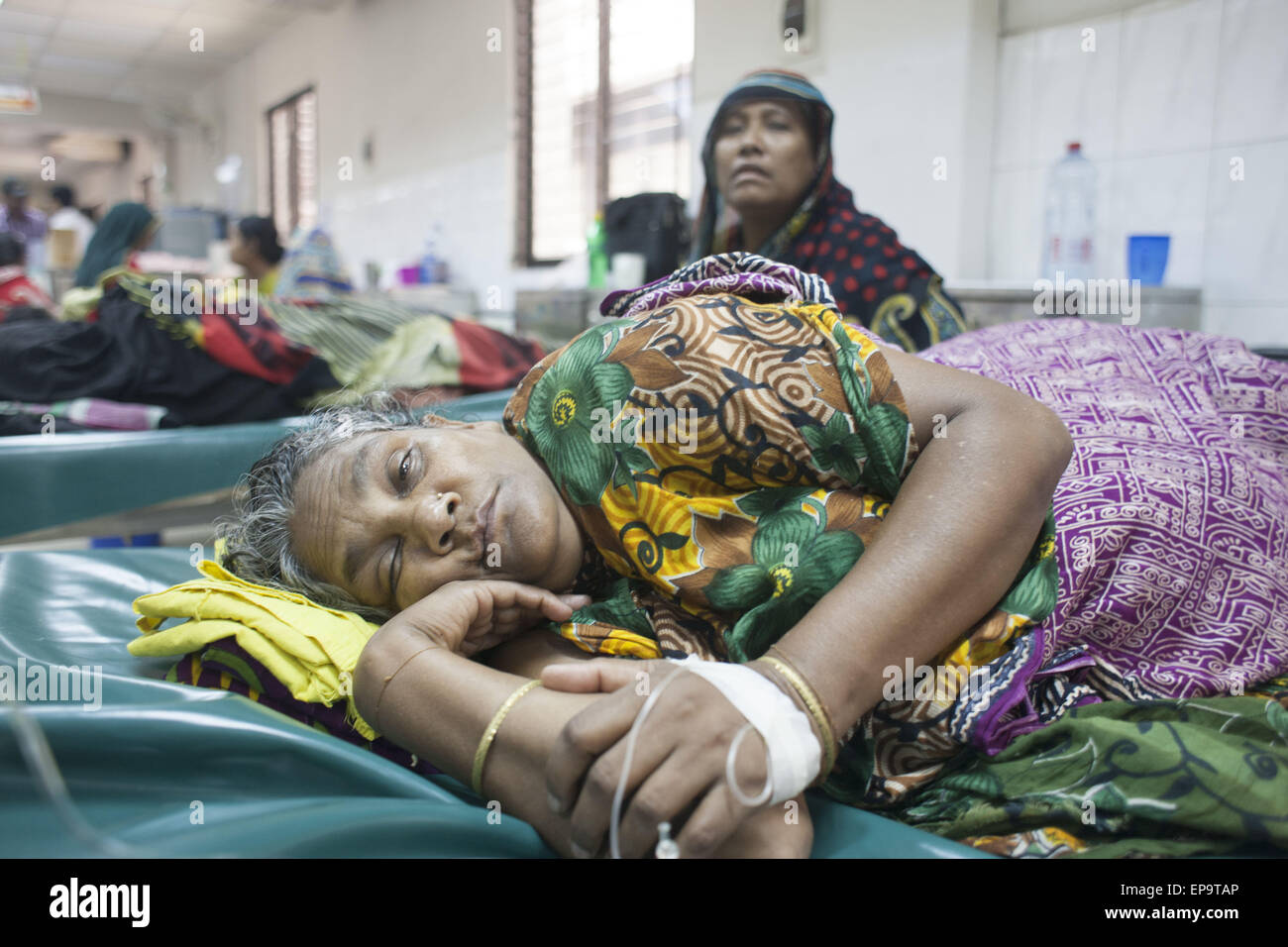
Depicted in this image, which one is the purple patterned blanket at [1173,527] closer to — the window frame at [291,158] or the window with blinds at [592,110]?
the window with blinds at [592,110]

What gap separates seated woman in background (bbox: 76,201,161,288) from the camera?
172 inches

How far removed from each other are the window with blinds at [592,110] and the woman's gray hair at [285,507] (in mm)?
3478

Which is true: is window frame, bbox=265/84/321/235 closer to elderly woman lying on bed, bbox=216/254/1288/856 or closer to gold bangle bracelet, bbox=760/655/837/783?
elderly woman lying on bed, bbox=216/254/1288/856

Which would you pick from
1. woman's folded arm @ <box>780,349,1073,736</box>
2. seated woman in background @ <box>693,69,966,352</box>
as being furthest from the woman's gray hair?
seated woman in background @ <box>693,69,966,352</box>

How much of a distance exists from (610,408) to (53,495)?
1.85 meters

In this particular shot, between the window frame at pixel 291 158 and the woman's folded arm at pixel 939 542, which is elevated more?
the window frame at pixel 291 158

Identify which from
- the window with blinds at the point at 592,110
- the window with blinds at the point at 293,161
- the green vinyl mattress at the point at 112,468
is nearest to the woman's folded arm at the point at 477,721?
the green vinyl mattress at the point at 112,468

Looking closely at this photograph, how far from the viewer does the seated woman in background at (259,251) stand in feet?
17.6

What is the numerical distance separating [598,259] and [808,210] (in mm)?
1893

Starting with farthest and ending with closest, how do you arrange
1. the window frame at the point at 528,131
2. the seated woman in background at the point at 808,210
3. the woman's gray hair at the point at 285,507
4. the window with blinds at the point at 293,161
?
the window with blinds at the point at 293,161, the window frame at the point at 528,131, the seated woman in background at the point at 808,210, the woman's gray hair at the point at 285,507

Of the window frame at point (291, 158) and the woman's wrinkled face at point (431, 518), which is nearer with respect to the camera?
the woman's wrinkled face at point (431, 518)

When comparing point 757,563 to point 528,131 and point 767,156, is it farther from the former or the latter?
point 528,131

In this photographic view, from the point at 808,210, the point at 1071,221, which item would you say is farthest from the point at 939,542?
the point at 1071,221

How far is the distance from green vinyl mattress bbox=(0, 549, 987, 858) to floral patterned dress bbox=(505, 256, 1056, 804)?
197 mm
